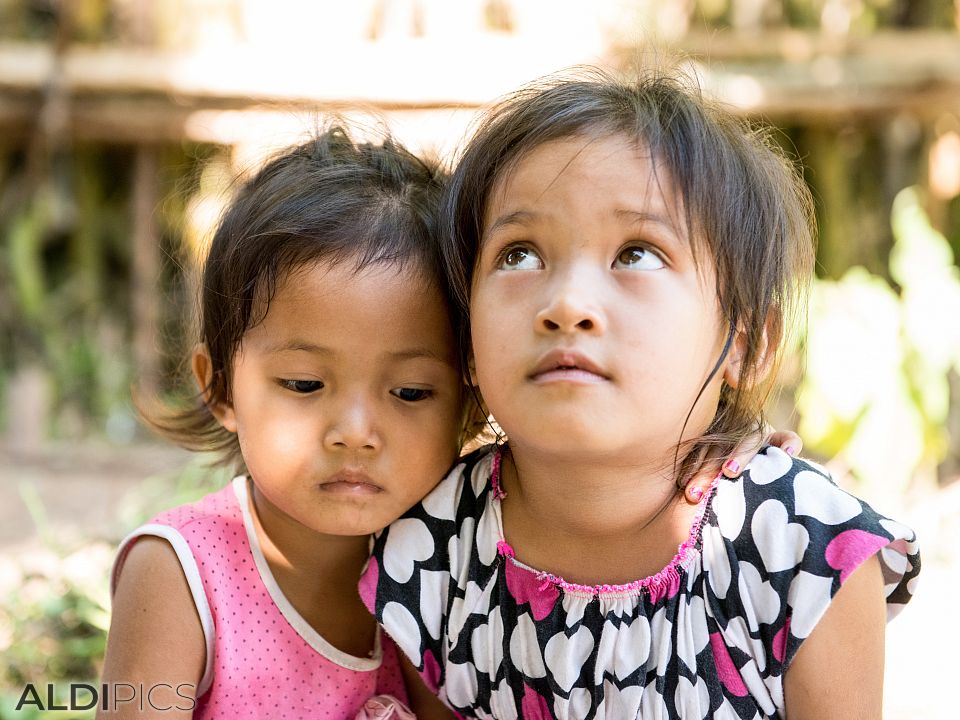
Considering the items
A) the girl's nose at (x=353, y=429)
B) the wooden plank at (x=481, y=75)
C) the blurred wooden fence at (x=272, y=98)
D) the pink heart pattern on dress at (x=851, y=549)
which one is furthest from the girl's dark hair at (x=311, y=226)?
the wooden plank at (x=481, y=75)

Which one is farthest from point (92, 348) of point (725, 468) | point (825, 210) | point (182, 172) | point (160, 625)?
point (725, 468)

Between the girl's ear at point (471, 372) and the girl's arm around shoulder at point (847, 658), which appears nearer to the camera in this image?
the girl's arm around shoulder at point (847, 658)

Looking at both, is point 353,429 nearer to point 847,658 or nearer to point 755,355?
point 755,355

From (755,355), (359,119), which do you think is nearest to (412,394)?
(755,355)

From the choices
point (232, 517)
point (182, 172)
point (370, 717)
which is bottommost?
point (370, 717)

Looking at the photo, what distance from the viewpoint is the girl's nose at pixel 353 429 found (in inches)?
65.8

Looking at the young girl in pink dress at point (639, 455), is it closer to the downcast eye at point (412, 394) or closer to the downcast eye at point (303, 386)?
the downcast eye at point (412, 394)

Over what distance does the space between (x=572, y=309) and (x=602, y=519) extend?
1.26 ft

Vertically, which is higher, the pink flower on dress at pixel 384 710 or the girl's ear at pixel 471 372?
the girl's ear at pixel 471 372

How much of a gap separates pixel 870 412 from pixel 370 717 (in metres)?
2.26

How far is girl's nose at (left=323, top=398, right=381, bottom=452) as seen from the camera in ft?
5.48

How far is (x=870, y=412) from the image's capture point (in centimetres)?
353

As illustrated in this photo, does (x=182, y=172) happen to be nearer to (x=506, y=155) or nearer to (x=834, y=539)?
(x=506, y=155)

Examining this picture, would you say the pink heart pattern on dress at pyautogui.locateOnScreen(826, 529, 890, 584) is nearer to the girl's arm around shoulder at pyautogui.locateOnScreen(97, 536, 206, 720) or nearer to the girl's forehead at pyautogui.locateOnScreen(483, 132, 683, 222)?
the girl's forehead at pyautogui.locateOnScreen(483, 132, 683, 222)
